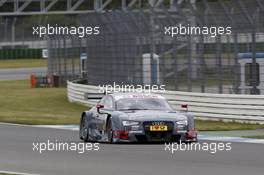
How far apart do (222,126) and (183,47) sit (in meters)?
3.80

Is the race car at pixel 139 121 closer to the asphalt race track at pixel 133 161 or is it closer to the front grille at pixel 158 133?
the front grille at pixel 158 133

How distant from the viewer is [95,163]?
1555 centimetres

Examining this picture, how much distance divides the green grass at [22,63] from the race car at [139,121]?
6601 centimetres

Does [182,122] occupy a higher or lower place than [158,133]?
higher

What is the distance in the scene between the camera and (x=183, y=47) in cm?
2962

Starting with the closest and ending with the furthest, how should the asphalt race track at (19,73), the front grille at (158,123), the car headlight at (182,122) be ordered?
the front grille at (158,123), the car headlight at (182,122), the asphalt race track at (19,73)

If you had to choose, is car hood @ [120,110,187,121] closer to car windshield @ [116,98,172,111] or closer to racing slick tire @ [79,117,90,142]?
car windshield @ [116,98,172,111]

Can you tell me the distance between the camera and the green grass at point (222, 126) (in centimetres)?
2570

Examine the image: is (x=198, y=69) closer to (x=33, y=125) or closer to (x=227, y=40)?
(x=227, y=40)

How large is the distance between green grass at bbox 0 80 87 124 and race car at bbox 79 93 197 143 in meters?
8.91

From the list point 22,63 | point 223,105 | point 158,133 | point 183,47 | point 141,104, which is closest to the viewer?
point 158,133

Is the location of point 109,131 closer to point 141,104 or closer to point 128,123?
point 128,123

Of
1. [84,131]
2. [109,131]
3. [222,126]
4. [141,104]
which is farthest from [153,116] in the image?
[222,126]

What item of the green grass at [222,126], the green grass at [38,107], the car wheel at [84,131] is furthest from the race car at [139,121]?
the green grass at [38,107]
